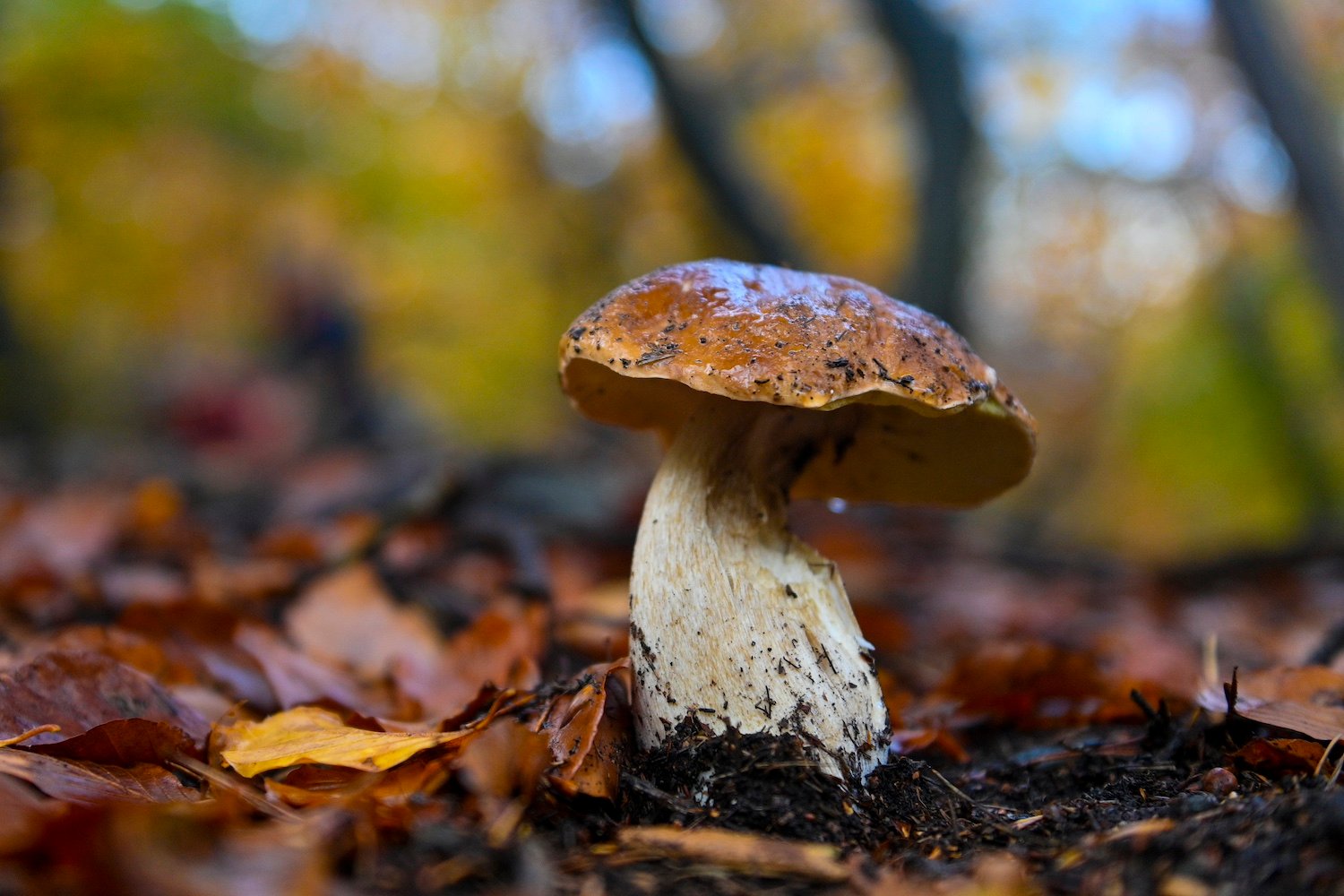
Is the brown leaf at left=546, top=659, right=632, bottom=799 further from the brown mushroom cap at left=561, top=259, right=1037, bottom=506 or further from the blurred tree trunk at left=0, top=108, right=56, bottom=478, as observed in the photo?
the blurred tree trunk at left=0, top=108, right=56, bottom=478

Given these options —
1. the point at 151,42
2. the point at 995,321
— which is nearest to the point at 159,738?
the point at 151,42

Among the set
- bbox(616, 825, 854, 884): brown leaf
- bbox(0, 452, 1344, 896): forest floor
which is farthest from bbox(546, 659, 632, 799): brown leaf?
bbox(616, 825, 854, 884): brown leaf

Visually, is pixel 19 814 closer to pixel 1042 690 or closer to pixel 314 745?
pixel 314 745

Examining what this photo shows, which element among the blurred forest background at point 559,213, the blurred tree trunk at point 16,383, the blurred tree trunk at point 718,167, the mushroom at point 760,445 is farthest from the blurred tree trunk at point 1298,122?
the blurred tree trunk at point 16,383

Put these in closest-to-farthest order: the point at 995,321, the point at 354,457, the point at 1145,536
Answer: the point at 354,457 < the point at 1145,536 < the point at 995,321

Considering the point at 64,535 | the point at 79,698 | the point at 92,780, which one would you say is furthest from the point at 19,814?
the point at 64,535

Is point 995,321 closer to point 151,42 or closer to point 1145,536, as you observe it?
point 1145,536
